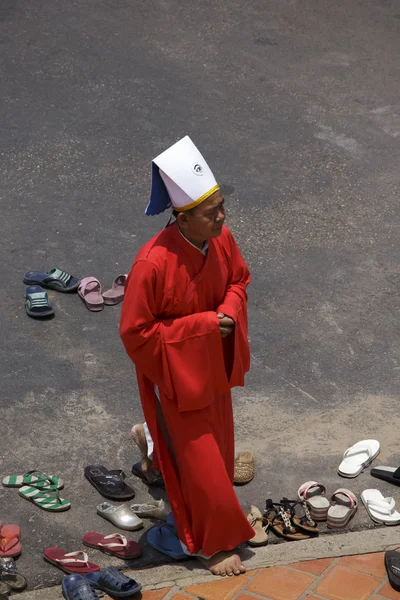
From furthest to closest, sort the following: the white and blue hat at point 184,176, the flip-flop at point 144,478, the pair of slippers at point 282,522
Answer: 1. the flip-flop at point 144,478
2. the pair of slippers at point 282,522
3. the white and blue hat at point 184,176

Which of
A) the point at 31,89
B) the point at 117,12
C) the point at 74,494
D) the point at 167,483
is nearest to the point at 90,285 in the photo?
the point at 74,494

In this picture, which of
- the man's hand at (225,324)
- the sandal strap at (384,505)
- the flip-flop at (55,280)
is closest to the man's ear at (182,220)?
the man's hand at (225,324)

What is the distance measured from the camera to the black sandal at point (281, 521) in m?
5.78

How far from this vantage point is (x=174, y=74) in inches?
439

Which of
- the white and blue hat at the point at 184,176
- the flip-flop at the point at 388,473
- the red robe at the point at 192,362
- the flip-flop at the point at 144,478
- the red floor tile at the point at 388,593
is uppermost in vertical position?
the white and blue hat at the point at 184,176

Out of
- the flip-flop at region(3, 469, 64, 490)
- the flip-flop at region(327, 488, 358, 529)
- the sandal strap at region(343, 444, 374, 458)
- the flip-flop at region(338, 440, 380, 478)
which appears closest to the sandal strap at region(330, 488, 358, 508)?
the flip-flop at region(327, 488, 358, 529)

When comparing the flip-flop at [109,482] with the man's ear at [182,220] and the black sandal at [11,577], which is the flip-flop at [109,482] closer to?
the black sandal at [11,577]

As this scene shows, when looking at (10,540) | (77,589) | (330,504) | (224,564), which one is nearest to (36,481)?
(10,540)

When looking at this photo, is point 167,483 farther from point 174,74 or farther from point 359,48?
point 359,48

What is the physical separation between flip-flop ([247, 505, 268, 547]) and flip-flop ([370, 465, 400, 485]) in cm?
82

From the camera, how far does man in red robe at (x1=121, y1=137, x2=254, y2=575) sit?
519 centimetres

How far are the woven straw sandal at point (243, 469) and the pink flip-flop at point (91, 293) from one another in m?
2.15

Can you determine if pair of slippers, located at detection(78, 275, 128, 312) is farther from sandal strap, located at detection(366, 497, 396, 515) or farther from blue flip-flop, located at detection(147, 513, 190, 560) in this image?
sandal strap, located at detection(366, 497, 396, 515)

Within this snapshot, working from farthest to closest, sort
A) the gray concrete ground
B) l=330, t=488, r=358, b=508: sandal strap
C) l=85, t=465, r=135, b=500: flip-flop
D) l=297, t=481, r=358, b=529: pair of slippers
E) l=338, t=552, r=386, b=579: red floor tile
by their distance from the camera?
the gray concrete ground, l=85, t=465, r=135, b=500: flip-flop, l=330, t=488, r=358, b=508: sandal strap, l=297, t=481, r=358, b=529: pair of slippers, l=338, t=552, r=386, b=579: red floor tile
